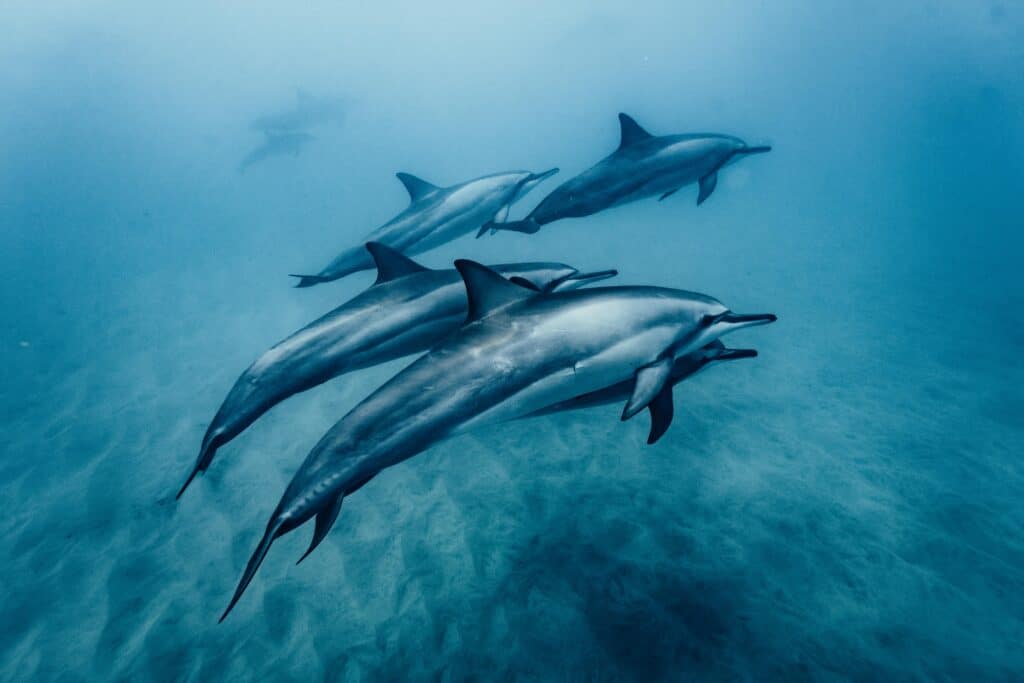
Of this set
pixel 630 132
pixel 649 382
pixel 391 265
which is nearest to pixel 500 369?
pixel 649 382

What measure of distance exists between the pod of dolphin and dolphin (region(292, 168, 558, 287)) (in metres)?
2.08

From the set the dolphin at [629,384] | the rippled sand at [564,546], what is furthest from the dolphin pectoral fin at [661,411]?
the rippled sand at [564,546]

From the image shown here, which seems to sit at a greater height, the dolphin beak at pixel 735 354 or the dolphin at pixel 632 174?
the dolphin at pixel 632 174

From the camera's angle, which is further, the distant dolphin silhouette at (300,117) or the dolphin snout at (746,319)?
the distant dolphin silhouette at (300,117)

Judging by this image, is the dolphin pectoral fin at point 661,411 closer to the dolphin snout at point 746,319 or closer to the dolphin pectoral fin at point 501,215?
the dolphin snout at point 746,319

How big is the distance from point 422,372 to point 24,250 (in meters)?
58.0

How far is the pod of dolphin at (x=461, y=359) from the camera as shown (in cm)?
247

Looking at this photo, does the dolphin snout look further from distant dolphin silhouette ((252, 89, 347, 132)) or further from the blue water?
distant dolphin silhouette ((252, 89, 347, 132))

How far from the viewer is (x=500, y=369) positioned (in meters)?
2.72

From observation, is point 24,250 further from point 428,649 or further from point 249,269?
point 428,649

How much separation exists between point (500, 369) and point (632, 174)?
4.32m

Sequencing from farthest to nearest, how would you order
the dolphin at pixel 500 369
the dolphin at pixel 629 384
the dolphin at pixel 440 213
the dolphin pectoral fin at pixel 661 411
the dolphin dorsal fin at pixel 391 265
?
the dolphin at pixel 440 213 → the dolphin dorsal fin at pixel 391 265 → the dolphin at pixel 629 384 → the dolphin pectoral fin at pixel 661 411 → the dolphin at pixel 500 369

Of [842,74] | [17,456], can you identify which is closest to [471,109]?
[842,74]

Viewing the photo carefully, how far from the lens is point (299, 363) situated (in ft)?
11.0
